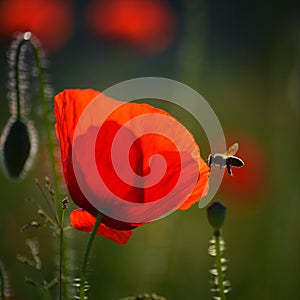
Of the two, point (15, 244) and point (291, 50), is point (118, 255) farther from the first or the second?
point (291, 50)

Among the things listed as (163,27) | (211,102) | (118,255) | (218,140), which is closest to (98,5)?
(163,27)

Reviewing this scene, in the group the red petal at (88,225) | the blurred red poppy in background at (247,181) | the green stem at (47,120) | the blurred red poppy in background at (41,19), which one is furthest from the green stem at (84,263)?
the blurred red poppy in background at (41,19)

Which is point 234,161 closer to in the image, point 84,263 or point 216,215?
point 216,215

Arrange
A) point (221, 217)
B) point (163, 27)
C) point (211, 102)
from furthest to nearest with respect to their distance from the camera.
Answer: point (211, 102)
point (163, 27)
point (221, 217)

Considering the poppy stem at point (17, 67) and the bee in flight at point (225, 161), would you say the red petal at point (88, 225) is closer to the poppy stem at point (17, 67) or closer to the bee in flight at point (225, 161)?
the bee in flight at point (225, 161)

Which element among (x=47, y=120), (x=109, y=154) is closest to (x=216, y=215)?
(x=109, y=154)

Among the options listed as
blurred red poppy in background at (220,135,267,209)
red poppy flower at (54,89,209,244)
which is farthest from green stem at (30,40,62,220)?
blurred red poppy in background at (220,135,267,209)

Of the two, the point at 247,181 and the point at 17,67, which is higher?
the point at 17,67
